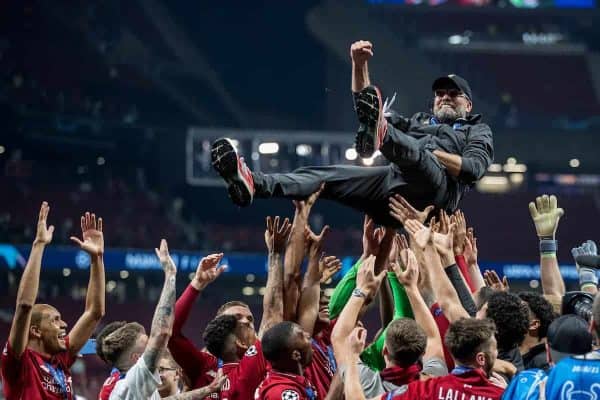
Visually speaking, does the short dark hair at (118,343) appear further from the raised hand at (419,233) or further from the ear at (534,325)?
the ear at (534,325)

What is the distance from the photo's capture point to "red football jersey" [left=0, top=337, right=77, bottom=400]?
529 cm

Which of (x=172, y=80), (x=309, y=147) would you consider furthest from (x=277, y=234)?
(x=172, y=80)

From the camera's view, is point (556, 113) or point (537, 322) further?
point (556, 113)

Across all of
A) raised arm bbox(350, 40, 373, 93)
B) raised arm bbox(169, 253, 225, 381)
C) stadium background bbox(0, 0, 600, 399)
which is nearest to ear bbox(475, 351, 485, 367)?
raised arm bbox(169, 253, 225, 381)

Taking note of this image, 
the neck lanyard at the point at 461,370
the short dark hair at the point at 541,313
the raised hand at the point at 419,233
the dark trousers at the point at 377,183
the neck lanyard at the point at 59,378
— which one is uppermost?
the dark trousers at the point at 377,183

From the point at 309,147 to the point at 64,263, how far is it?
31.8 feet

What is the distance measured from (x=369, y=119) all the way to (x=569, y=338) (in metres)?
1.98

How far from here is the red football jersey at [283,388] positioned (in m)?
4.60

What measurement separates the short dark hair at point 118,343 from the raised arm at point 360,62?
190 centimetres

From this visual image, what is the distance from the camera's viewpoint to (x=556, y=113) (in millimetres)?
35906

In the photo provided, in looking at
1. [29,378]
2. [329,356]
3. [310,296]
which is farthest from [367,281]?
[29,378]

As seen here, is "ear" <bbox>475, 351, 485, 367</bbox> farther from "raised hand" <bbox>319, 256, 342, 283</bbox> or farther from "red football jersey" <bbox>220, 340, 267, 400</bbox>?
"raised hand" <bbox>319, 256, 342, 283</bbox>

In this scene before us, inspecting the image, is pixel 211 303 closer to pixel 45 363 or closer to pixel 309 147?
pixel 309 147

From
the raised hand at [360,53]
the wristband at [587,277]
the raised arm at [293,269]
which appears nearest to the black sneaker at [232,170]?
the raised arm at [293,269]
